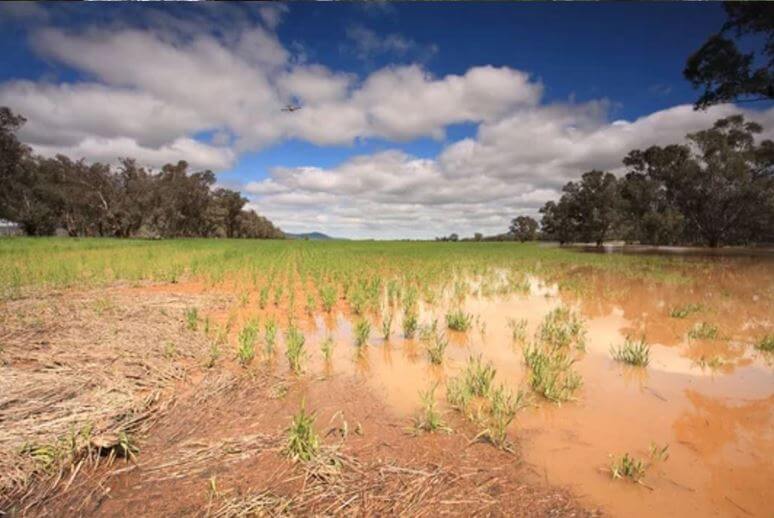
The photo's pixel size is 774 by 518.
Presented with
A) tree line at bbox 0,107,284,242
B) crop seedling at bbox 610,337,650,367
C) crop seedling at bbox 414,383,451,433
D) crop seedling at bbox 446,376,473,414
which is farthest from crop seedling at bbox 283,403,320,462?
tree line at bbox 0,107,284,242

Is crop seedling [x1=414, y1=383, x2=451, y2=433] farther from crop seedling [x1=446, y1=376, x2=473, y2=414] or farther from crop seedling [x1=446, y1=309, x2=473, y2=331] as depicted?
crop seedling [x1=446, y1=309, x2=473, y2=331]

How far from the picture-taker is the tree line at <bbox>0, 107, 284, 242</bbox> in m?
45.3

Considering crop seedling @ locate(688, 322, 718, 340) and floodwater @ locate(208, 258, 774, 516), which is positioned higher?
crop seedling @ locate(688, 322, 718, 340)

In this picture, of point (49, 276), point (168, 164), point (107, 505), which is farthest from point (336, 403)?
point (168, 164)

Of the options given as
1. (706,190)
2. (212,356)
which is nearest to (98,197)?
(212,356)

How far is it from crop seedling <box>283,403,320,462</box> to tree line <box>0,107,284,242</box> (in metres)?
48.8

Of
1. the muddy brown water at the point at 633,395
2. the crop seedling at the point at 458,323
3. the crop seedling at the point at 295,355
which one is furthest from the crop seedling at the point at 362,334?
the crop seedling at the point at 458,323

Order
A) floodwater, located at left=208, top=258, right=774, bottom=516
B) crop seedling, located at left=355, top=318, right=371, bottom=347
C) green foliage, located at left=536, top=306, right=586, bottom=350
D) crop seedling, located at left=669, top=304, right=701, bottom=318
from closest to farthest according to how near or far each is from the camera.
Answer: floodwater, located at left=208, top=258, right=774, bottom=516 → crop seedling, located at left=355, top=318, right=371, bottom=347 → green foliage, located at left=536, top=306, right=586, bottom=350 → crop seedling, located at left=669, top=304, right=701, bottom=318

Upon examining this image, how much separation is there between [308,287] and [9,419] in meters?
9.30

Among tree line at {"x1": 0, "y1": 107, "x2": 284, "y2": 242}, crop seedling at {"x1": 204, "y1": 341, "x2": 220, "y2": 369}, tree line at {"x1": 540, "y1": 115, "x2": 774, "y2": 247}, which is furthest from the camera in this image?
tree line at {"x1": 0, "y1": 107, "x2": 284, "y2": 242}

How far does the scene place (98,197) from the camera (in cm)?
5678

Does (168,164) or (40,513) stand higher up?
(168,164)

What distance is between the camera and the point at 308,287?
1246cm

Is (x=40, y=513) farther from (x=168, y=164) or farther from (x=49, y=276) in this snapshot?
(x=168, y=164)
